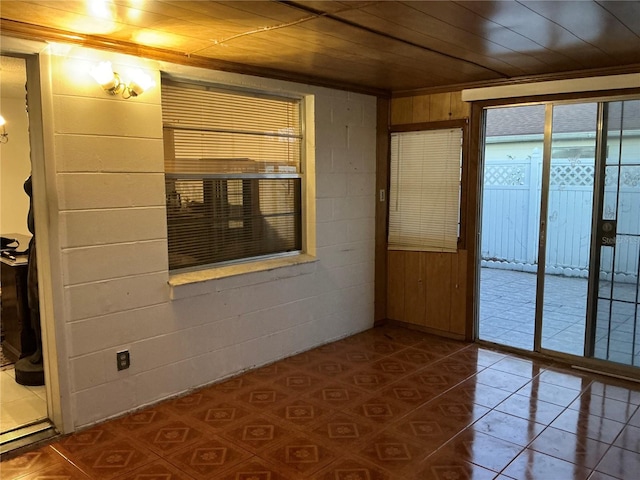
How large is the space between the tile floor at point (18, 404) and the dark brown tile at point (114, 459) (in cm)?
59

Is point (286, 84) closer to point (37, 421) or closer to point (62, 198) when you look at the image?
point (62, 198)

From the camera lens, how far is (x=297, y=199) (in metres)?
4.39

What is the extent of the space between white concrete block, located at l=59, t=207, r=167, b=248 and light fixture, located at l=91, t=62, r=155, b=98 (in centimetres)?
69

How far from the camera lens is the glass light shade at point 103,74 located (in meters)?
2.88

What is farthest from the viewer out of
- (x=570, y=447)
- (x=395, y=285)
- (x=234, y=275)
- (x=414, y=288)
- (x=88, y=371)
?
(x=395, y=285)

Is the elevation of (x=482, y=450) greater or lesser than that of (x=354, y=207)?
lesser

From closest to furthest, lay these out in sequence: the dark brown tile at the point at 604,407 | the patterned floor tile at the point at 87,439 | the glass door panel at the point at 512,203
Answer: the patterned floor tile at the point at 87,439, the dark brown tile at the point at 604,407, the glass door panel at the point at 512,203

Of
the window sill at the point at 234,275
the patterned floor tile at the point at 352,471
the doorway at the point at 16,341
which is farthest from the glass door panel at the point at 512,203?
the doorway at the point at 16,341

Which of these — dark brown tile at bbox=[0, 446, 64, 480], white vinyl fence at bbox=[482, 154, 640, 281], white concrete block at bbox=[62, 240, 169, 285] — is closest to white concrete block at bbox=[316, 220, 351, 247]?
white concrete block at bbox=[62, 240, 169, 285]

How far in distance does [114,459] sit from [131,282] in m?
1.01

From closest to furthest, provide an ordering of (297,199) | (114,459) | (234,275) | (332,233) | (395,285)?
(114,459), (234,275), (297,199), (332,233), (395,285)

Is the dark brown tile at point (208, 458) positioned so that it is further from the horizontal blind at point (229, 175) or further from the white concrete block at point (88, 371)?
the horizontal blind at point (229, 175)

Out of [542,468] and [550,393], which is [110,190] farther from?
[550,393]

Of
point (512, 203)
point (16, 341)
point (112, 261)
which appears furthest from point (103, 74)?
point (512, 203)
